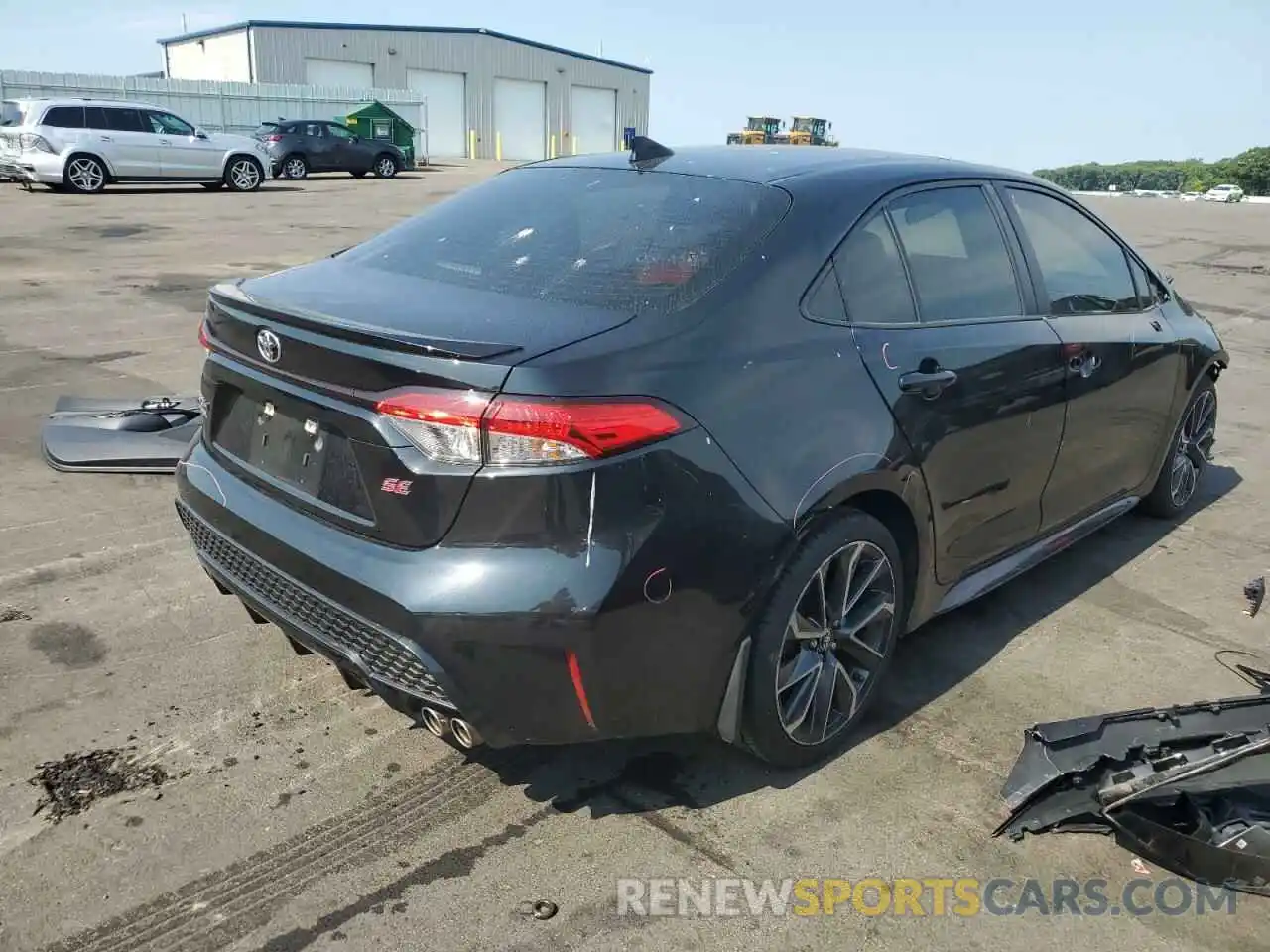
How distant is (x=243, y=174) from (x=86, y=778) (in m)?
22.7

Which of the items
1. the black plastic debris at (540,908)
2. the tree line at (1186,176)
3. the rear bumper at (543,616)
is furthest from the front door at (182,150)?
the tree line at (1186,176)

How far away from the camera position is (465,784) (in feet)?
9.45

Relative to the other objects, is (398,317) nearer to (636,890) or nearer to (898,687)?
(636,890)

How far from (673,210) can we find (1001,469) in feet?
4.65

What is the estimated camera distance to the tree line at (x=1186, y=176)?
72438mm

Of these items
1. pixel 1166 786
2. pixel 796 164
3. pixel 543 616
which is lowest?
Answer: pixel 1166 786

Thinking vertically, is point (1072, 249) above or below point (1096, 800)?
above

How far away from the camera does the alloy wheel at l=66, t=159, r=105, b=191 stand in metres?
20.2

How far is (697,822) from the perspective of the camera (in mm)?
2760

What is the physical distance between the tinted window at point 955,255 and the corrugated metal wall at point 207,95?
36.9 metres

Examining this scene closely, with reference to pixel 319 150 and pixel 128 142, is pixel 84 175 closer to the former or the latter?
pixel 128 142

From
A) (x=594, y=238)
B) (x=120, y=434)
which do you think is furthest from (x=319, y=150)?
(x=594, y=238)

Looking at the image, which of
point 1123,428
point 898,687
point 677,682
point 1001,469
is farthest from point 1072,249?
point 677,682

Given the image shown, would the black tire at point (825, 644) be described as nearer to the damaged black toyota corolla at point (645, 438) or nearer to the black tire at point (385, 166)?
the damaged black toyota corolla at point (645, 438)
